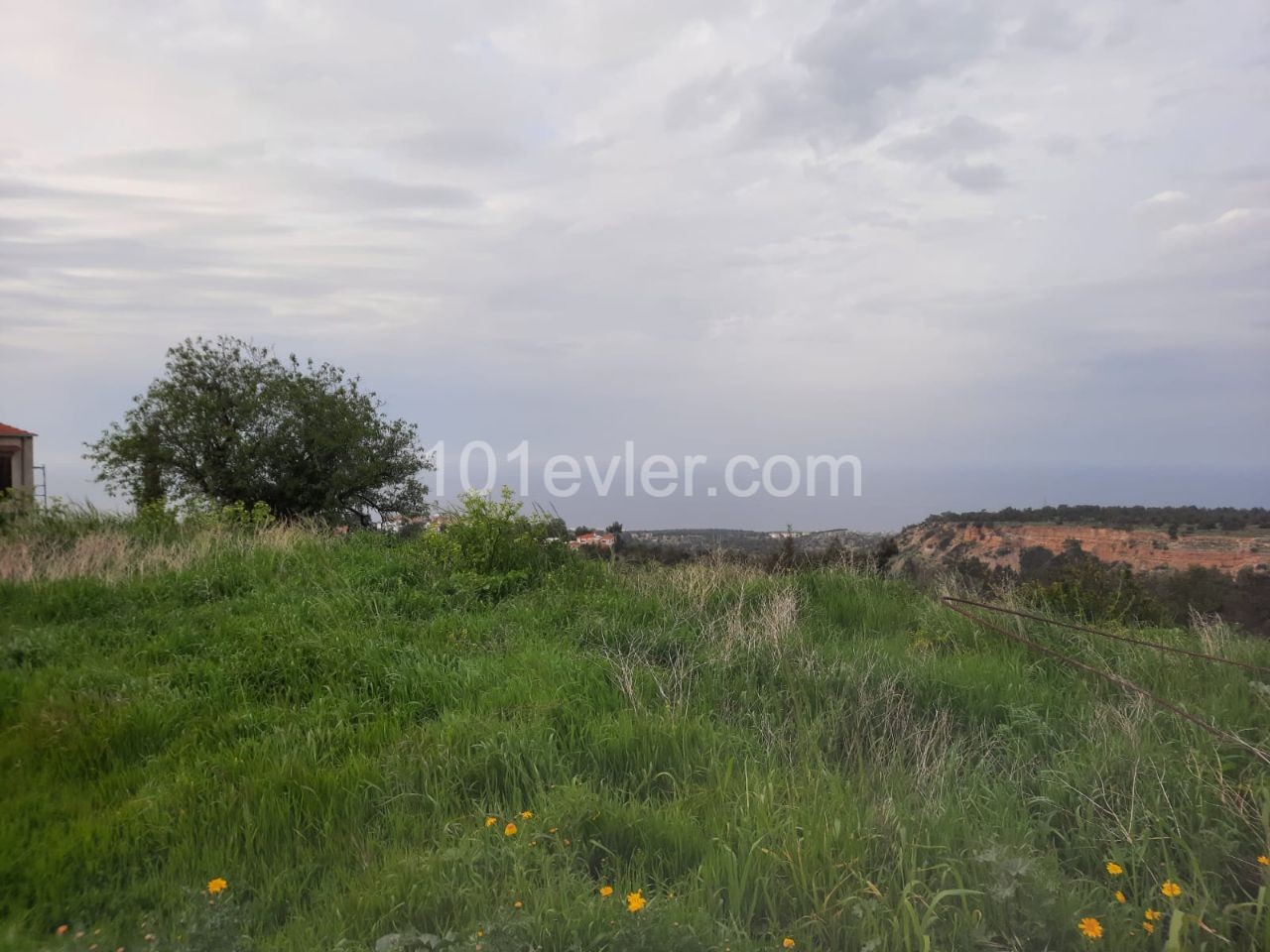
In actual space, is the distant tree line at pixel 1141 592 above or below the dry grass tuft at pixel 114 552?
below

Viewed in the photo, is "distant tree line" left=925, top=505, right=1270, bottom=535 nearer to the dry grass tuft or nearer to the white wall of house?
the dry grass tuft

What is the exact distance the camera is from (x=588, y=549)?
906 centimetres

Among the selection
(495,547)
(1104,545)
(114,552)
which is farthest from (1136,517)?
(114,552)

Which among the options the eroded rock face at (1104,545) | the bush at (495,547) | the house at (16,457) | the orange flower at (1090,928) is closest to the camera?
the orange flower at (1090,928)

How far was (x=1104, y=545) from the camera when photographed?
38.4ft

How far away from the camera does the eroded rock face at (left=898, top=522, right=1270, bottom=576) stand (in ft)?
33.9

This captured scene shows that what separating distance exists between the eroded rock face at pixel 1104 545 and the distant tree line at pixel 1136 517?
31 cm

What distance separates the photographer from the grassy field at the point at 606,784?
8.25 feet

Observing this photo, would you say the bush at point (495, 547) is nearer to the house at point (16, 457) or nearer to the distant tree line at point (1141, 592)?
the distant tree line at point (1141, 592)

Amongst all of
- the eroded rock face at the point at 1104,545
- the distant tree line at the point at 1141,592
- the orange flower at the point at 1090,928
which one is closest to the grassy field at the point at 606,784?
the orange flower at the point at 1090,928

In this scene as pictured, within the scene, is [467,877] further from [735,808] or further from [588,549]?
[588,549]

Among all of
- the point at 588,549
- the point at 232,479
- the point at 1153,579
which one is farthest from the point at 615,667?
the point at 232,479

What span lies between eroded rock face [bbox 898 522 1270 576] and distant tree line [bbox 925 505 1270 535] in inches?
12.3

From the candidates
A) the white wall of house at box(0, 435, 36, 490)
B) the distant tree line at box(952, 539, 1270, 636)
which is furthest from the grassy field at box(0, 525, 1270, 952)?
the white wall of house at box(0, 435, 36, 490)
